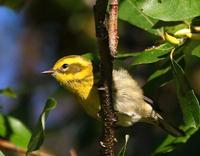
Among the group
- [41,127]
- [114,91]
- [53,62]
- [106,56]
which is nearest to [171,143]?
[114,91]

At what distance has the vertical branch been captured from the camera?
2.31 m

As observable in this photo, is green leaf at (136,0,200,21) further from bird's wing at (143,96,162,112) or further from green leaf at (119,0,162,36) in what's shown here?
bird's wing at (143,96,162,112)

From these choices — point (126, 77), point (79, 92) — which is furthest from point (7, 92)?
point (126, 77)

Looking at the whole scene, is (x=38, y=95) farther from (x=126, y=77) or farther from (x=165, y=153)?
(x=165, y=153)

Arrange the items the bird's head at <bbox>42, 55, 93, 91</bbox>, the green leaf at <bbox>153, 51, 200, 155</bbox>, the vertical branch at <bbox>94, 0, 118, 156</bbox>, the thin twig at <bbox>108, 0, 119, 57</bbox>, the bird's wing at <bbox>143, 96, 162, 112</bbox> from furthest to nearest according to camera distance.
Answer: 1. the bird's wing at <bbox>143, 96, 162, 112</bbox>
2. the bird's head at <bbox>42, 55, 93, 91</bbox>
3. the green leaf at <bbox>153, 51, 200, 155</bbox>
4. the thin twig at <bbox>108, 0, 119, 57</bbox>
5. the vertical branch at <bbox>94, 0, 118, 156</bbox>

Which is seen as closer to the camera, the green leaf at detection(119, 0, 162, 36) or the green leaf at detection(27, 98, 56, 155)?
the green leaf at detection(27, 98, 56, 155)

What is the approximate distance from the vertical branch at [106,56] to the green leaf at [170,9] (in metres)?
0.34

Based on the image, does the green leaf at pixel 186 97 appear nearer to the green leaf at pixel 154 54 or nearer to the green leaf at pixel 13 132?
the green leaf at pixel 154 54

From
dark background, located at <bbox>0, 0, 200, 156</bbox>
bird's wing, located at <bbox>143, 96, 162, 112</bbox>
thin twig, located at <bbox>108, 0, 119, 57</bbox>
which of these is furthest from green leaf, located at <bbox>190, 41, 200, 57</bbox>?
dark background, located at <bbox>0, 0, 200, 156</bbox>

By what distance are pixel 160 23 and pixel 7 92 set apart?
1074 mm

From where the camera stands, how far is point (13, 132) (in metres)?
3.81

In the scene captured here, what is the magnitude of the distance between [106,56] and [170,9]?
0.50 metres

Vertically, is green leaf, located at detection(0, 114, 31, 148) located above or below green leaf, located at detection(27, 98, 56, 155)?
below

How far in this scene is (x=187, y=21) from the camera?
3258 mm
